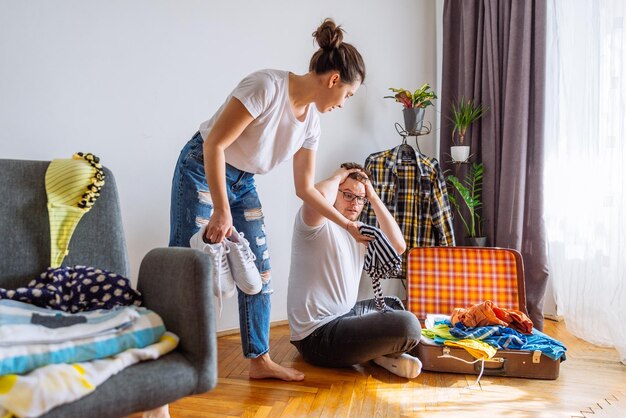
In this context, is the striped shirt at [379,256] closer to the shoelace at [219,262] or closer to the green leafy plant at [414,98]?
the shoelace at [219,262]

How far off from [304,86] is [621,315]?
167 centimetres

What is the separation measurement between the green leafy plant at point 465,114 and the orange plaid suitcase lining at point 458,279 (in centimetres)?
76

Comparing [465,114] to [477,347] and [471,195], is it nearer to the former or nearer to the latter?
[471,195]

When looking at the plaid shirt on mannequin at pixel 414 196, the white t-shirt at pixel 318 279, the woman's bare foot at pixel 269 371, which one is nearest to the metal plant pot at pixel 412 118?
the plaid shirt on mannequin at pixel 414 196

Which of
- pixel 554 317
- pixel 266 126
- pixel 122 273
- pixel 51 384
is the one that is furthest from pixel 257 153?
pixel 554 317

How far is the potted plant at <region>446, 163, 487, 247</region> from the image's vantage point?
271 cm

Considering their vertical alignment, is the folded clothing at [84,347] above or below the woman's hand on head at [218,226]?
below

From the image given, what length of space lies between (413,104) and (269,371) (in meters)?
1.65

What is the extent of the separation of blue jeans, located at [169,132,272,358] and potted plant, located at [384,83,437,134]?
1.26 m

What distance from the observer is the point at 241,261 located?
1.50 m

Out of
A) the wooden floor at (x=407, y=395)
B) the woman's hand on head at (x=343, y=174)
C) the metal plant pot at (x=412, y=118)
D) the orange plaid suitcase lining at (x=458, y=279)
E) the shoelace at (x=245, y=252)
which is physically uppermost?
the metal plant pot at (x=412, y=118)

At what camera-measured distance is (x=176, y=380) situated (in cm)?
96

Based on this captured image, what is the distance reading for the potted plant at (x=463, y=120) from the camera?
109 inches

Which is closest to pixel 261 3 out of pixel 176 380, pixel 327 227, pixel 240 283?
pixel 327 227
